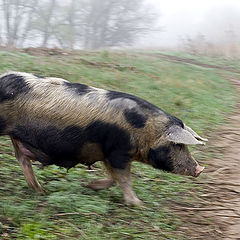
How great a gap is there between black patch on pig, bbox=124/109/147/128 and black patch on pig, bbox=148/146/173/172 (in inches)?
13.0

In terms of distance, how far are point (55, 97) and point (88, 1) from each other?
87.8 feet

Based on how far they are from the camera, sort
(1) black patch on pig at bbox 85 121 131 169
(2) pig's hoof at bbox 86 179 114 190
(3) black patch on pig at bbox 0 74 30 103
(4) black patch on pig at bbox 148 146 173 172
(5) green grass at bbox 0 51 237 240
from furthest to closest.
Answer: (2) pig's hoof at bbox 86 179 114 190
(4) black patch on pig at bbox 148 146 173 172
(1) black patch on pig at bbox 85 121 131 169
(3) black patch on pig at bbox 0 74 30 103
(5) green grass at bbox 0 51 237 240

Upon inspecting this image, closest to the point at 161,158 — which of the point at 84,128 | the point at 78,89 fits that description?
the point at 84,128

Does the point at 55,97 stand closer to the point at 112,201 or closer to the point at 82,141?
the point at 82,141

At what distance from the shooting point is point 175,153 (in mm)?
5695

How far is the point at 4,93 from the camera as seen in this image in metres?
5.20

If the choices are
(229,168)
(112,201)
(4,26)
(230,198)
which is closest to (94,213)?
(112,201)

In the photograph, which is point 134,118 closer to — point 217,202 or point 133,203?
point 133,203

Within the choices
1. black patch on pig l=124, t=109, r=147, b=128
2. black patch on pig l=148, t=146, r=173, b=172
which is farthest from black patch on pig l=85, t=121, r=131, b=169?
black patch on pig l=148, t=146, r=173, b=172

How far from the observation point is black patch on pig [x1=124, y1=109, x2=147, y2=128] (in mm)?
5445

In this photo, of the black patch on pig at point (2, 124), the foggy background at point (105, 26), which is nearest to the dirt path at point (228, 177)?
the black patch on pig at point (2, 124)

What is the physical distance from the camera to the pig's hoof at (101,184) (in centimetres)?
582

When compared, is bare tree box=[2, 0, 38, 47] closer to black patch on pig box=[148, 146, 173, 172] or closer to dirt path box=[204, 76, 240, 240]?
dirt path box=[204, 76, 240, 240]

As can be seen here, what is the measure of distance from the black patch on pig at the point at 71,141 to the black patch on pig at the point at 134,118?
0.49 ft
